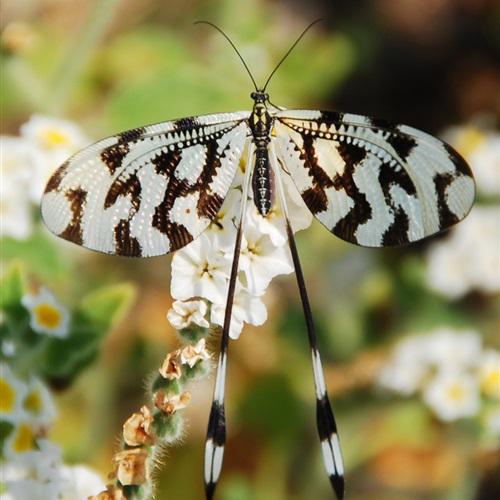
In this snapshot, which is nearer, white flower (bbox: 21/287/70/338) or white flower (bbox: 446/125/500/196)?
white flower (bbox: 21/287/70/338)

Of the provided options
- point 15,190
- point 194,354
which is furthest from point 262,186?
point 15,190

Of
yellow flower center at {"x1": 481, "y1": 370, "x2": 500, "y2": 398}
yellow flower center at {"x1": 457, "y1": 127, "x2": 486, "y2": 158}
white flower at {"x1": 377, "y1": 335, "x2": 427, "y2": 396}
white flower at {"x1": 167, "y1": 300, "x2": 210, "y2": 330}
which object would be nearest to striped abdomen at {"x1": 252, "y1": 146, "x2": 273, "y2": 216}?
white flower at {"x1": 167, "y1": 300, "x2": 210, "y2": 330}

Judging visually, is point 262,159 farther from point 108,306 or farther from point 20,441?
point 20,441

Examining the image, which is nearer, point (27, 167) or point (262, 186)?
point (262, 186)

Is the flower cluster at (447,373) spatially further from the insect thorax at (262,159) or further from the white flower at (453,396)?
the insect thorax at (262,159)

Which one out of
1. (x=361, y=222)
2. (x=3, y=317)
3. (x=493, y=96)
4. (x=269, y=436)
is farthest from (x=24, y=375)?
(x=493, y=96)

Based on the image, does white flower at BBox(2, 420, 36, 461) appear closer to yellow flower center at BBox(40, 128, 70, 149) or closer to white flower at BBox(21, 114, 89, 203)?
white flower at BBox(21, 114, 89, 203)

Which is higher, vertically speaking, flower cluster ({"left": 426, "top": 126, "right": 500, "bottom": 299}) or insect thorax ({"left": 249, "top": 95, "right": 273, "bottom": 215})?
flower cluster ({"left": 426, "top": 126, "right": 500, "bottom": 299})
